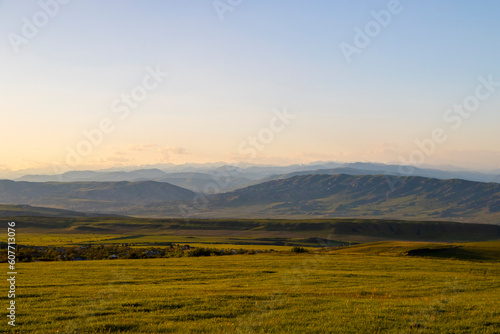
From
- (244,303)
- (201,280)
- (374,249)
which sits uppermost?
(244,303)

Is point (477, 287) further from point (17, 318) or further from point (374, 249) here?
point (374, 249)

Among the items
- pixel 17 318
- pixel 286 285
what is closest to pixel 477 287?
pixel 286 285

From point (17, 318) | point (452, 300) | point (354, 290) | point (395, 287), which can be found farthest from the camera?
point (395, 287)

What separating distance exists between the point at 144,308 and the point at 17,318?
5786mm

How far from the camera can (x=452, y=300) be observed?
24.8 m

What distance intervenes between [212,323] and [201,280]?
18183mm

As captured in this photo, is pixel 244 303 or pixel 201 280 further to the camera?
pixel 201 280

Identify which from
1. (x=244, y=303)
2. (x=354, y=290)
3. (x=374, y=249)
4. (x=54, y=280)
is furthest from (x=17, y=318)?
(x=374, y=249)

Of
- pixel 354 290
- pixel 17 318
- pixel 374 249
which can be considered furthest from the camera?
pixel 374 249

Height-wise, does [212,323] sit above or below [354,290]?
above

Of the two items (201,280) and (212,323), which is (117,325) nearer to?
(212,323)

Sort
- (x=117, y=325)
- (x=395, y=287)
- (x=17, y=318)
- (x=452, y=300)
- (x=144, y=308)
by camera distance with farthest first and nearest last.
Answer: (x=395, y=287) < (x=452, y=300) < (x=144, y=308) < (x=17, y=318) < (x=117, y=325)

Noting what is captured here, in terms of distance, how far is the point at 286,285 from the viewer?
31922mm

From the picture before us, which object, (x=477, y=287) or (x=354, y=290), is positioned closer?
(x=354, y=290)
